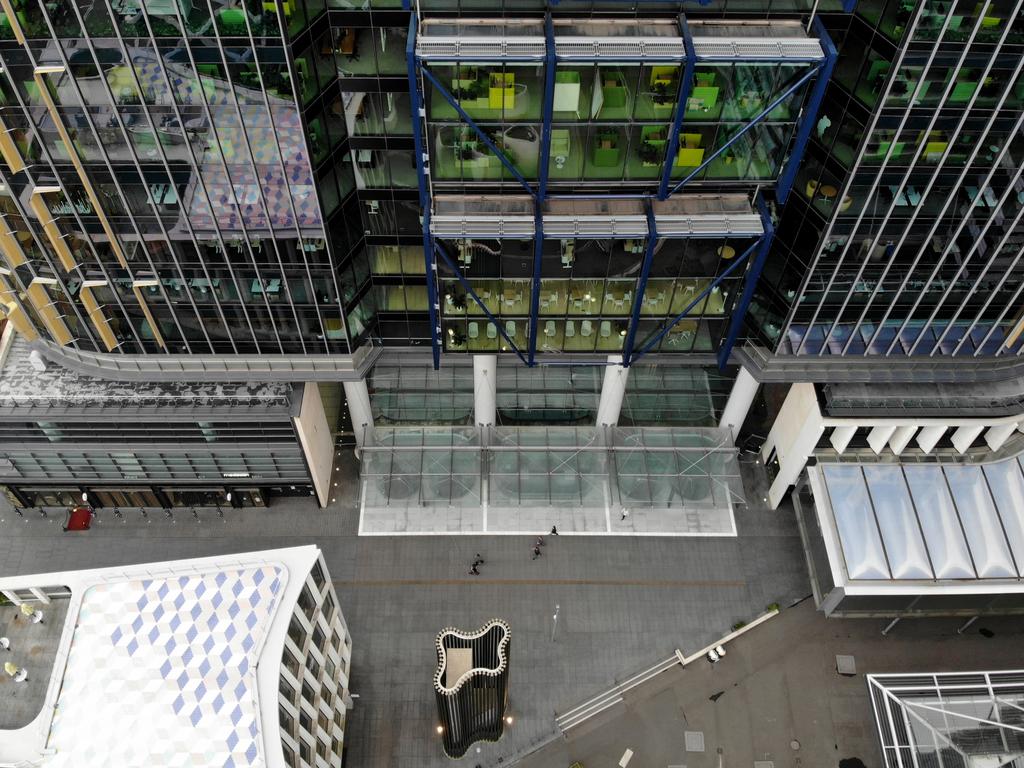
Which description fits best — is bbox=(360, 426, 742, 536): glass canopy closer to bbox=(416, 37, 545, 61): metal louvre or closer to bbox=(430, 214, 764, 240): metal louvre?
bbox=(430, 214, 764, 240): metal louvre

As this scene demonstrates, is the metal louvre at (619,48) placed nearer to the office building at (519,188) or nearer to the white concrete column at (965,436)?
the office building at (519,188)

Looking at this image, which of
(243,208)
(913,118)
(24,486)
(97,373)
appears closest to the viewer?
(913,118)

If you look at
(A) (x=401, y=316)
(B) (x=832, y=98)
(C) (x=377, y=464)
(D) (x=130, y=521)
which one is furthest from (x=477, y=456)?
(B) (x=832, y=98)

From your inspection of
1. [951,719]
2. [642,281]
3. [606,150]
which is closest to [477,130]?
[606,150]

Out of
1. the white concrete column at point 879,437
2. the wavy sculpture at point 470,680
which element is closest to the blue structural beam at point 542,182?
the wavy sculpture at point 470,680

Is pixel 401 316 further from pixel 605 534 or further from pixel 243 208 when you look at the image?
pixel 605 534
